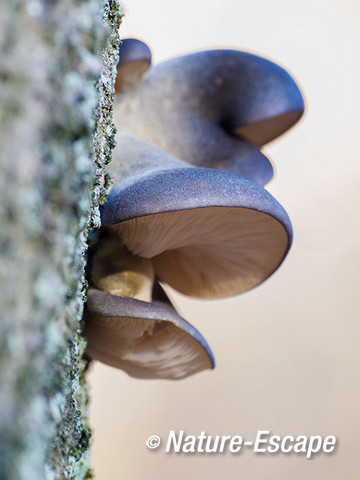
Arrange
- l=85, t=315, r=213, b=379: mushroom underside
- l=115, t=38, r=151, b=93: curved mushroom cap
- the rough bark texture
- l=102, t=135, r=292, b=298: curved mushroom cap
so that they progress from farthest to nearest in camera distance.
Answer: l=115, t=38, r=151, b=93: curved mushroom cap → l=85, t=315, r=213, b=379: mushroom underside → l=102, t=135, r=292, b=298: curved mushroom cap → the rough bark texture

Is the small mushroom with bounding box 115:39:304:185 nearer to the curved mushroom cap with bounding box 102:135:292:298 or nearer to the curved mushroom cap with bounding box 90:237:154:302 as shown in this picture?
the curved mushroom cap with bounding box 102:135:292:298

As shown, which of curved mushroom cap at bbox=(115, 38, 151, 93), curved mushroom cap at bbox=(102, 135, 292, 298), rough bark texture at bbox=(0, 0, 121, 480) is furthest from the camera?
curved mushroom cap at bbox=(115, 38, 151, 93)

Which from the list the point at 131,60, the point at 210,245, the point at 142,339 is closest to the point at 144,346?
the point at 142,339

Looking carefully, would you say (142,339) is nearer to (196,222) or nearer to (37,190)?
(196,222)

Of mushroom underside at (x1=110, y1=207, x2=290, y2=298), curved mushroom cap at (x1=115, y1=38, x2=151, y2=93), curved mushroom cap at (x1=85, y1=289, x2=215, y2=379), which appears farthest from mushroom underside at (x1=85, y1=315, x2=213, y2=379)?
curved mushroom cap at (x1=115, y1=38, x2=151, y2=93)

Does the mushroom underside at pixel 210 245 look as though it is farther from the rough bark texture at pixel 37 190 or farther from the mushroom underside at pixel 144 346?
the rough bark texture at pixel 37 190

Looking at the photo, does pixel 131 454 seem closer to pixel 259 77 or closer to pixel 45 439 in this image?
pixel 259 77

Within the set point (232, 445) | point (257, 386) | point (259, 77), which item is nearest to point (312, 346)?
point (257, 386)
